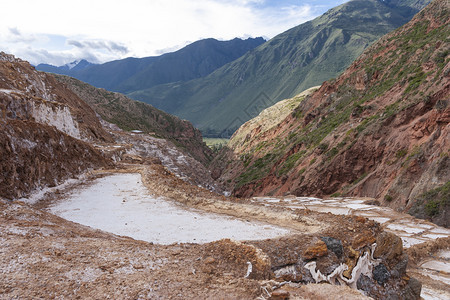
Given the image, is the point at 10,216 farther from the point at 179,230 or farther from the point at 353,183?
the point at 353,183

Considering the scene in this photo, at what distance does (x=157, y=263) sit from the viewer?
517cm

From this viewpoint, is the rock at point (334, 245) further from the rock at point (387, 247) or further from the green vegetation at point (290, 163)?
the green vegetation at point (290, 163)

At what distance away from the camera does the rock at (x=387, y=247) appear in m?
6.75

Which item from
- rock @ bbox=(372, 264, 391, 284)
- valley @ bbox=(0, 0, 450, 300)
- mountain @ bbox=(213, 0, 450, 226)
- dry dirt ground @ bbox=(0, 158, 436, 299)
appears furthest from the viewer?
mountain @ bbox=(213, 0, 450, 226)

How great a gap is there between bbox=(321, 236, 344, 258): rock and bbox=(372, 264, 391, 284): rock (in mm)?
1053

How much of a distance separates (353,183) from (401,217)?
14.0 metres

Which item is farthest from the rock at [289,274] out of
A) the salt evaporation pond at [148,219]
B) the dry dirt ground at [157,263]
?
the salt evaporation pond at [148,219]

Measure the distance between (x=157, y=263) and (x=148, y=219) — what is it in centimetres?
396

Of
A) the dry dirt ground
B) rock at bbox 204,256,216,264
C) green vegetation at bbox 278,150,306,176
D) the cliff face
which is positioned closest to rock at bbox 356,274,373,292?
the dry dirt ground

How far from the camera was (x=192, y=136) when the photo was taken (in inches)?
3814

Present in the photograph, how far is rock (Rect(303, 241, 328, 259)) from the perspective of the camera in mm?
5911

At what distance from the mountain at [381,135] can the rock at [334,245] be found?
14.3 meters

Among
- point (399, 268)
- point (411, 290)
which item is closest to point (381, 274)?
point (399, 268)

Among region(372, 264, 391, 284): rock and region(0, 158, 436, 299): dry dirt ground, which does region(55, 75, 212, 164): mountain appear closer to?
region(0, 158, 436, 299): dry dirt ground
